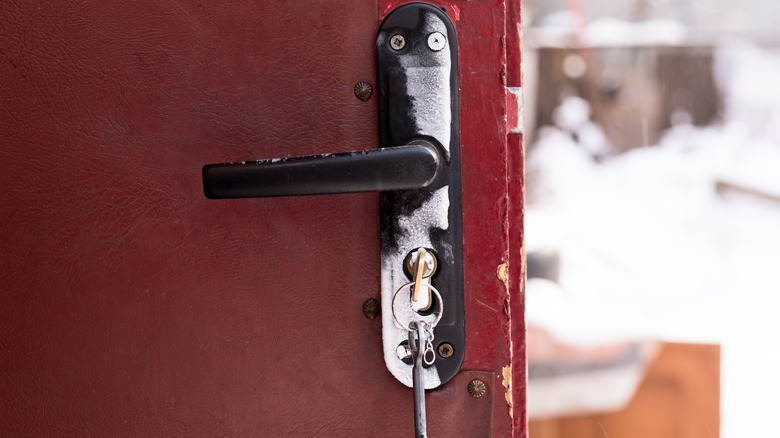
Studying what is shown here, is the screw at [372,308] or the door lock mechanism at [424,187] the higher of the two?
the door lock mechanism at [424,187]

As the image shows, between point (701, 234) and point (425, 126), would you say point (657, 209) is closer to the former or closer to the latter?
point (701, 234)

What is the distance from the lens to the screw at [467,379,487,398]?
388 mm

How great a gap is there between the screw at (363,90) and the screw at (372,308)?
15cm

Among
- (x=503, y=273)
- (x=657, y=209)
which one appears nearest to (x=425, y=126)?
(x=503, y=273)

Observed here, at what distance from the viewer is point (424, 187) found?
0.36 m

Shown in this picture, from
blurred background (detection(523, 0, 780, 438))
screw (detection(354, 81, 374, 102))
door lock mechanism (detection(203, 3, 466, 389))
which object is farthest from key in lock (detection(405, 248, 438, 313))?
blurred background (detection(523, 0, 780, 438))

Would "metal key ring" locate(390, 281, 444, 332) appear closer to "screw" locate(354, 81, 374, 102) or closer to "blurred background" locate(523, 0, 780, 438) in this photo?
"screw" locate(354, 81, 374, 102)

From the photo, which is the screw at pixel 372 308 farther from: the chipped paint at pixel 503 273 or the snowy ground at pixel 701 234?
the snowy ground at pixel 701 234

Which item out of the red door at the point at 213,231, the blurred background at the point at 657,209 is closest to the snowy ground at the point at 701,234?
the blurred background at the point at 657,209

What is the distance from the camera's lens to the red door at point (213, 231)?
39cm

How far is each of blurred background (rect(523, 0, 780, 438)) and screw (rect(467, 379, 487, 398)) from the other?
3.68 ft

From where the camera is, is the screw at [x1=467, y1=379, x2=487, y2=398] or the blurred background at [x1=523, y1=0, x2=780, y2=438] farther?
the blurred background at [x1=523, y1=0, x2=780, y2=438]

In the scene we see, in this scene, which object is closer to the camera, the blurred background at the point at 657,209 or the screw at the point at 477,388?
the screw at the point at 477,388

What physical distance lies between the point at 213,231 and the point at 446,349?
0.65 ft
